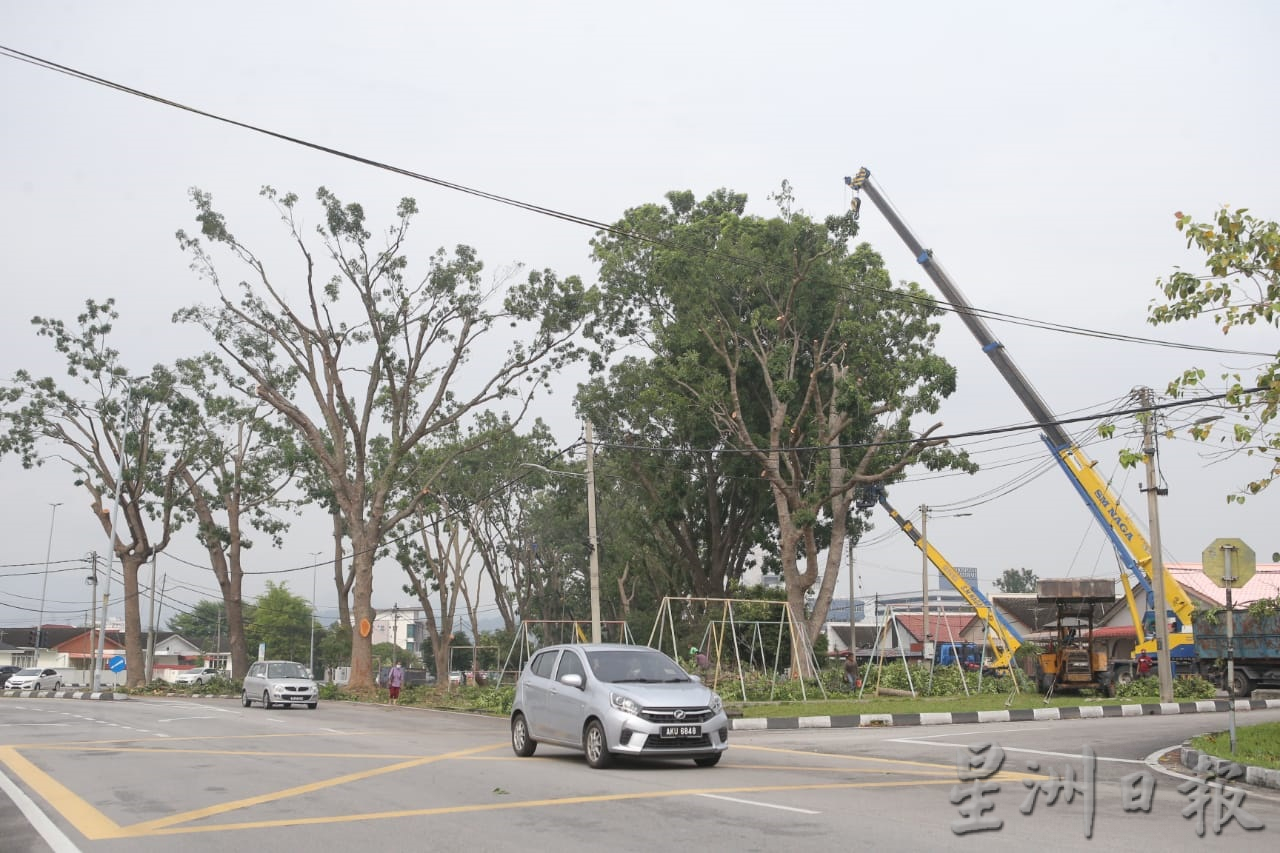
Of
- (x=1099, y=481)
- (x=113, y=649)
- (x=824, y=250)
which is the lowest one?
(x=113, y=649)

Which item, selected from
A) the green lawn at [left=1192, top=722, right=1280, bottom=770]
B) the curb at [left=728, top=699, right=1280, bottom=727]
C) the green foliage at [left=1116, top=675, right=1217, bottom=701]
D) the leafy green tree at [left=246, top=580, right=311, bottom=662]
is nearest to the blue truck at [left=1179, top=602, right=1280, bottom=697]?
the green foliage at [left=1116, top=675, right=1217, bottom=701]

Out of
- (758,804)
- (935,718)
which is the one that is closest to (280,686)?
(935,718)

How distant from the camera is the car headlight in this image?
12.7 meters

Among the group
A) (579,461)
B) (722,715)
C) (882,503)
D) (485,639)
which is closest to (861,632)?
(485,639)

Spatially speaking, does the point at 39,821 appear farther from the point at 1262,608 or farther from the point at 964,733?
the point at 1262,608

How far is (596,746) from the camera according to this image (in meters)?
13.0

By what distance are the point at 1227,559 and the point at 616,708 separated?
8426 millimetres

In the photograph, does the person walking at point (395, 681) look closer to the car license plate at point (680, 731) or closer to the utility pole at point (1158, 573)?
the utility pole at point (1158, 573)

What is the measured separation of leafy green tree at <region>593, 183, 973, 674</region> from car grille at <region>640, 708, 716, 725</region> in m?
19.4

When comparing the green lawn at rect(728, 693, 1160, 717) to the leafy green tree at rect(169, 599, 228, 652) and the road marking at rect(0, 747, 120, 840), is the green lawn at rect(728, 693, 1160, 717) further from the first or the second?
the leafy green tree at rect(169, 599, 228, 652)

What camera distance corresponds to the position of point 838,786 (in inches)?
450

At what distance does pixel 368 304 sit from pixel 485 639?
171 feet

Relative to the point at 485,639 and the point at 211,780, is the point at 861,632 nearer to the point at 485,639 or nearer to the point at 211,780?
the point at 485,639

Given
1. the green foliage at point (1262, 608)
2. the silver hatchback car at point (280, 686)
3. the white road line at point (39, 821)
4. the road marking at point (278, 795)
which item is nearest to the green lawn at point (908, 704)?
the green foliage at point (1262, 608)
